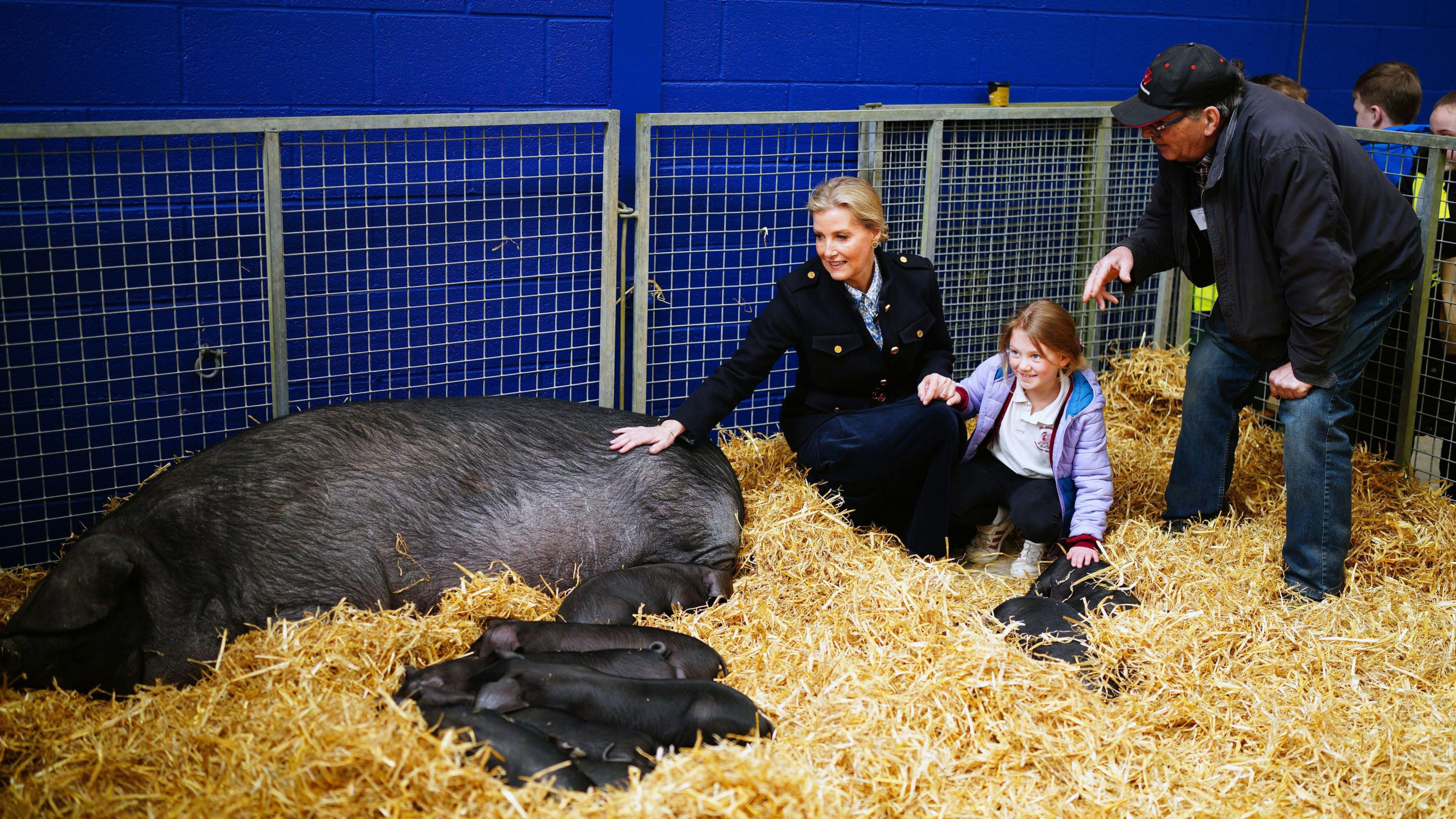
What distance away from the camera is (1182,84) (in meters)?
3.68

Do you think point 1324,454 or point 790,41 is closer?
point 1324,454

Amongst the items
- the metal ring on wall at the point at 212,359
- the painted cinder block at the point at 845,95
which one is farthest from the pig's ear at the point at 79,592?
the painted cinder block at the point at 845,95

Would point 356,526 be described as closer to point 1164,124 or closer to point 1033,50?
point 1164,124

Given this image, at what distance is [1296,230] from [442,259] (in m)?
3.11

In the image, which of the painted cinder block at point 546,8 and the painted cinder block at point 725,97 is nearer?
the painted cinder block at point 546,8

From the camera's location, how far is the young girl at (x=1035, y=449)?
3.98 metres

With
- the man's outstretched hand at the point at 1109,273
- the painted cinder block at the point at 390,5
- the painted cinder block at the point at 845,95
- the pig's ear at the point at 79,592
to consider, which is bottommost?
the pig's ear at the point at 79,592

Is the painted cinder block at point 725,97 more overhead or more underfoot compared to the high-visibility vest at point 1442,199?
more overhead

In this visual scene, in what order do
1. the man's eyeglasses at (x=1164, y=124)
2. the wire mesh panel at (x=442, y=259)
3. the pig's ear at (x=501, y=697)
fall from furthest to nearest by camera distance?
1. the wire mesh panel at (x=442, y=259)
2. the man's eyeglasses at (x=1164, y=124)
3. the pig's ear at (x=501, y=697)

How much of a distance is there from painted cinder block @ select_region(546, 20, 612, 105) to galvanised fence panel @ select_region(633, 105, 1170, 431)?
1.03 feet

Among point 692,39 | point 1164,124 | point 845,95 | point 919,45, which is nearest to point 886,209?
point 845,95

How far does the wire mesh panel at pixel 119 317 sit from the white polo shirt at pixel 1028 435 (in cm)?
272

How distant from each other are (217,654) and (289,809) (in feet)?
2.99

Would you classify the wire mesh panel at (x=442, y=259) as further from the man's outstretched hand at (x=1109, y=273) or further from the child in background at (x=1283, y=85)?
the child in background at (x=1283, y=85)
